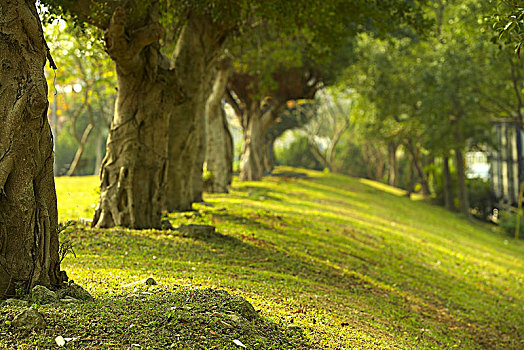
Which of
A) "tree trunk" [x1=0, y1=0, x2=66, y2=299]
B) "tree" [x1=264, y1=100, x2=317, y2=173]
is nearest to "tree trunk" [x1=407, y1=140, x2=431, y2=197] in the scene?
"tree" [x1=264, y1=100, x2=317, y2=173]

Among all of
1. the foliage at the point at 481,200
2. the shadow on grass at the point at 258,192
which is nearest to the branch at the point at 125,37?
the shadow on grass at the point at 258,192

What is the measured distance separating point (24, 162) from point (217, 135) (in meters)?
15.6

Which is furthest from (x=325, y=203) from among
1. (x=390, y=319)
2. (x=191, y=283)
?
(x=191, y=283)

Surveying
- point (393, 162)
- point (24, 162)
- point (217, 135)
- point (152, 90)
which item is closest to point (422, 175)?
point (393, 162)

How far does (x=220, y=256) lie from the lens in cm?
829

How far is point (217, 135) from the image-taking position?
2000 cm

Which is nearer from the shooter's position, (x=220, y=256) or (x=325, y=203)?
(x=220, y=256)

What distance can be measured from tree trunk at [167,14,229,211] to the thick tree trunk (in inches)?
267

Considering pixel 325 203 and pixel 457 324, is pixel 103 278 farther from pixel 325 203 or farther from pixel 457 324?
pixel 325 203

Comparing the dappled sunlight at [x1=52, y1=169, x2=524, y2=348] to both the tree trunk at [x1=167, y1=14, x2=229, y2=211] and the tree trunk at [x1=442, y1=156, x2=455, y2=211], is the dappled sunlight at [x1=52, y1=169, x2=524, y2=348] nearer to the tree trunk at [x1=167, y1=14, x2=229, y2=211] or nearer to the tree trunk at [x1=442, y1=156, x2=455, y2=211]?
the tree trunk at [x1=167, y1=14, x2=229, y2=211]

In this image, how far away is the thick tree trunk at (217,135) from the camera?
19.2 metres

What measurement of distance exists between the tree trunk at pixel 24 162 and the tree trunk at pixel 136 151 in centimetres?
430

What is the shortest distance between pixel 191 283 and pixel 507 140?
3241cm

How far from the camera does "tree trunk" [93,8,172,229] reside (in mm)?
9203
